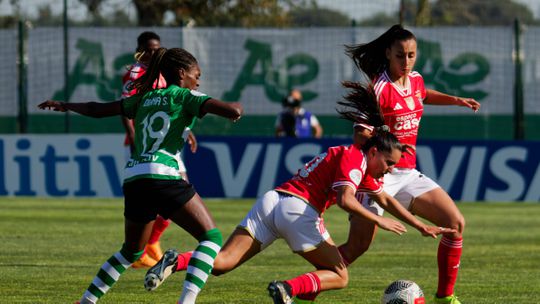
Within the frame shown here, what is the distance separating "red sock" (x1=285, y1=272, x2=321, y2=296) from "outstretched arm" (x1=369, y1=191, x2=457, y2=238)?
0.74m

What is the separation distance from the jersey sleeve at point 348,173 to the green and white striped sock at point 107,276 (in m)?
1.55

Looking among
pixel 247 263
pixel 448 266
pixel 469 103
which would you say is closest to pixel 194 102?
pixel 448 266

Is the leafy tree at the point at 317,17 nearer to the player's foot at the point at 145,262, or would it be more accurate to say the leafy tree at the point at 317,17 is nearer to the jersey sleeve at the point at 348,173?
the player's foot at the point at 145,262

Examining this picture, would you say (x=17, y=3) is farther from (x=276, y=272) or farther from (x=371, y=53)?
(x=371, y=53)

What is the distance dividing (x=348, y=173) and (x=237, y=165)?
13.9m

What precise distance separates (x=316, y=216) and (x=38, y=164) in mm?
14501

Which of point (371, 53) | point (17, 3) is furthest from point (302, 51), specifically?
point (371, 53)

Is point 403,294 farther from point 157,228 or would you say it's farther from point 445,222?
point 157,228

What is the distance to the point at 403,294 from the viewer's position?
959 centimetres

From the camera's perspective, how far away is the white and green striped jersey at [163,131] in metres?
8.92

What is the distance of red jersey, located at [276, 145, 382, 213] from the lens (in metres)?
8.91

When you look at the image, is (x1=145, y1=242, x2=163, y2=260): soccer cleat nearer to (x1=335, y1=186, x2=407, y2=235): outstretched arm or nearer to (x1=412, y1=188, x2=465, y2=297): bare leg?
(x1=412, y1=188, x2=465, y2=297): bare leg

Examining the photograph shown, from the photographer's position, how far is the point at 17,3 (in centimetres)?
2786

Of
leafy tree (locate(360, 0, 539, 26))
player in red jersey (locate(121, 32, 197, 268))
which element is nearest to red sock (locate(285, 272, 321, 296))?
player in red jersey (locate(121, 32, 197, 268))
